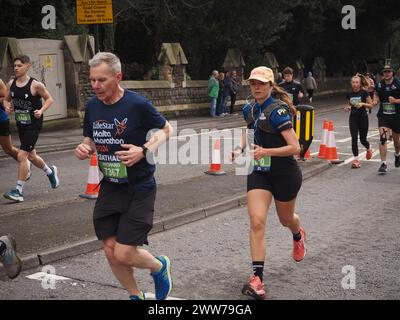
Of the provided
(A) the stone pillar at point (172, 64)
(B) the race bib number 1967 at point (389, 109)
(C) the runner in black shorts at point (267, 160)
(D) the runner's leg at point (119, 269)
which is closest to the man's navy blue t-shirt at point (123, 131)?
(D) the runner's leg at point (119, 269)

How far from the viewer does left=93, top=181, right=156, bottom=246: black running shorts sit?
14.1 ft

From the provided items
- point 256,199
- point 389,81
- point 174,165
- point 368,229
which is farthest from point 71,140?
point 256,199

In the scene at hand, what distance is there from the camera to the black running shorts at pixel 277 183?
5234mm

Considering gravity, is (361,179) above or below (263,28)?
below

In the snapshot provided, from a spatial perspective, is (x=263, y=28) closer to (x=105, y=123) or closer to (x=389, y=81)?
(x=389, y=81)

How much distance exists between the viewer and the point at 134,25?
1088 inches

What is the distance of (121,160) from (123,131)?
0.71 feet

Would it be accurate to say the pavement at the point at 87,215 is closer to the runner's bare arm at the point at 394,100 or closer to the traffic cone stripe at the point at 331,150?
the traffic cone stripe at the point at 331,150

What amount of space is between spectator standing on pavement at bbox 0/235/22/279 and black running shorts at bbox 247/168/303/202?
2.13m

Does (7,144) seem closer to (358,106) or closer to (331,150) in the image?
(358,106)

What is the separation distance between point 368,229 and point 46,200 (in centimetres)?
459

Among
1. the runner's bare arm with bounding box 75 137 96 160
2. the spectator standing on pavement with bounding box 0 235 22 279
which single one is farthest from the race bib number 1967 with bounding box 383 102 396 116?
the spectator standing on pavement with bounding box 0 235 22 279

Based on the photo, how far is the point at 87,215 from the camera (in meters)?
7.55

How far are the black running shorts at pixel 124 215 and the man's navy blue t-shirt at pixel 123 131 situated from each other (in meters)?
0.07
